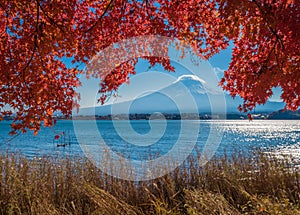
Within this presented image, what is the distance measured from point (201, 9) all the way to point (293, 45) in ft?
9.49

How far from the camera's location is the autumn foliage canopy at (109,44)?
15.0 ft

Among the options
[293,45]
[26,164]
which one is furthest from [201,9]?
[26,164]

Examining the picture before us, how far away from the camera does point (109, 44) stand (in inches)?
267

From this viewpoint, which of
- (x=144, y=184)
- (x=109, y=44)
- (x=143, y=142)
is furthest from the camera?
(x=143, y=142)

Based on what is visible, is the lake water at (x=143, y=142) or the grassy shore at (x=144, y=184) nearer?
the grassy shore at (x=144, y=184)

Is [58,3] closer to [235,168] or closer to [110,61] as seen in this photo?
[110,61]

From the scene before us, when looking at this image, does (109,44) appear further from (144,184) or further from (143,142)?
(143,142)

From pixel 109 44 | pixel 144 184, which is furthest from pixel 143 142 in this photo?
pixel 144 184

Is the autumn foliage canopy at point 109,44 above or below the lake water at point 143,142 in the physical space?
above

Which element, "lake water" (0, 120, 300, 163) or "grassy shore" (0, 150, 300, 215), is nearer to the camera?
"grassy shore" (0, 150, 300, 215)

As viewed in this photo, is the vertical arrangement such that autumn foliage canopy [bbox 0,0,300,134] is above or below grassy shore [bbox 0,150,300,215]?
above

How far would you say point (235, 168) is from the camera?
5.88 metres

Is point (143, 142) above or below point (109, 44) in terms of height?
below

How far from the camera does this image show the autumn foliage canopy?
457 centimetres
